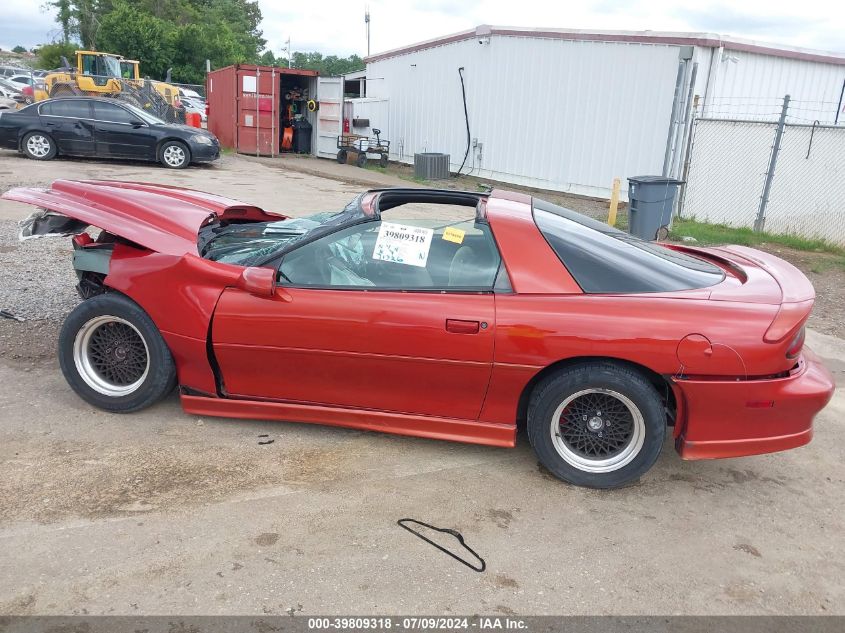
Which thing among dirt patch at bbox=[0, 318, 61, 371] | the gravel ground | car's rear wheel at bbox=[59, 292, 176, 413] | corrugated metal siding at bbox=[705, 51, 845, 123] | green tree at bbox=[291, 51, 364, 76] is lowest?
dirt patch at bbox=[0, 318, 61, 371]

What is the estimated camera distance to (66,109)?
14750mm

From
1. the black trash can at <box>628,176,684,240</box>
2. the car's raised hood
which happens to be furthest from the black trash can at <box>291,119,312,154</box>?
the car's raised hood

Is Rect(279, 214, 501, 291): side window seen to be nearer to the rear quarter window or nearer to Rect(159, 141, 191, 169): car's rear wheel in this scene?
the rear quarter window

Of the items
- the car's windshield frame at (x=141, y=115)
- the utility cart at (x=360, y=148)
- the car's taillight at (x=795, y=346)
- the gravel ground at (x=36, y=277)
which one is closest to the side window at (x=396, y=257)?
the car's taillight at (x=795, y=346)

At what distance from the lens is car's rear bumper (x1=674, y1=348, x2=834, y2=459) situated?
321 centimetres

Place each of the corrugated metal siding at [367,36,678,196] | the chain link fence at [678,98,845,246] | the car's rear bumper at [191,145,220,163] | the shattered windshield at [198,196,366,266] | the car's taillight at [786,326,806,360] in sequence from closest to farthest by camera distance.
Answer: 1. the car's taillight at [786,326,806,360]
2. the shattered windshield at [198,196,366,266]
3. the chain link fence at [678,98,845,246]
4. the corrugated metal siding at [367,36,678,196]
5. the car's rear bumper at [191,145,220,163]

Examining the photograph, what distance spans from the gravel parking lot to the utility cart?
1616cm

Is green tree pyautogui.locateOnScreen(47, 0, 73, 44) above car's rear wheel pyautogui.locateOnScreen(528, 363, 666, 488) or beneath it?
above

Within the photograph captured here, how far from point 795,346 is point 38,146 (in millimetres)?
15858

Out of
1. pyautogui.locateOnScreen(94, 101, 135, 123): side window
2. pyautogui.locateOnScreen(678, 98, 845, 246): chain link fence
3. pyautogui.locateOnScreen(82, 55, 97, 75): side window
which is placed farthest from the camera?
pyautogui.locateOnScreen(82, 55, 97, 75): side window

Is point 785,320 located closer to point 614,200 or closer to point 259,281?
point 259,281

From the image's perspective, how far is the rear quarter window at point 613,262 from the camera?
3.43 meters

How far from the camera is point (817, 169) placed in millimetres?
10695

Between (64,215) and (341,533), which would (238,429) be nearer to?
(341,533)
